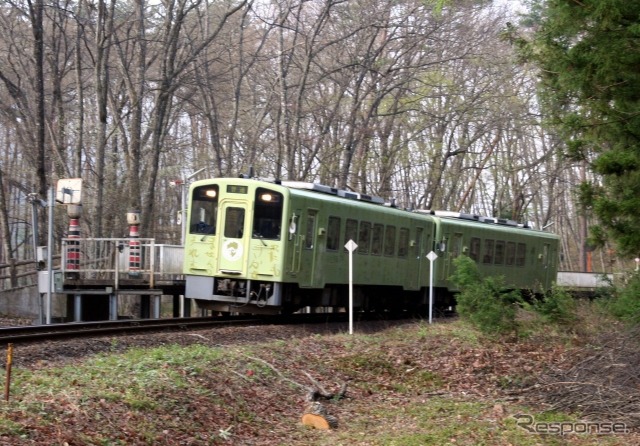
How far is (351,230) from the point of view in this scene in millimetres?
19984

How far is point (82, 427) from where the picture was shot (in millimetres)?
7484

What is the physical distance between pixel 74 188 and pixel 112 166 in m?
16.3

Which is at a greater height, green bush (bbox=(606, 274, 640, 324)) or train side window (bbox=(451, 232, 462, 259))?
train side window (bbox=(451, 232, 462, 259))

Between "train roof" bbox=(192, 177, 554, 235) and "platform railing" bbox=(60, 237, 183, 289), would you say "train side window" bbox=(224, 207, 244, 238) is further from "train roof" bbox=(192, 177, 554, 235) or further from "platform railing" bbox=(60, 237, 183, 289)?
"platform railing" bbox=(60, 237, 183, 289)

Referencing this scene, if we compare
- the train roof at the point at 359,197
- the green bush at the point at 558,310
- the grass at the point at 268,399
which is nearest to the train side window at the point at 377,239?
the train roof at the point at 359,197

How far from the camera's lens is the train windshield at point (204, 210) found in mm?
18609

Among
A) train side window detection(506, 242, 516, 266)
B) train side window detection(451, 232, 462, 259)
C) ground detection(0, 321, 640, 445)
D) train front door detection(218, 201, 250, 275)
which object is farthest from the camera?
train side window detection(506, 242, 516, 266)

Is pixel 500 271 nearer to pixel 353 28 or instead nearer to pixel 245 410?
pixel 353 28

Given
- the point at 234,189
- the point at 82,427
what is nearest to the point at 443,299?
the point at 234,189

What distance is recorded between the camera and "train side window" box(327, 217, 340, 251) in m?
19.1

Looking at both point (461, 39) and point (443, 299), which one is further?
point (461, 39)

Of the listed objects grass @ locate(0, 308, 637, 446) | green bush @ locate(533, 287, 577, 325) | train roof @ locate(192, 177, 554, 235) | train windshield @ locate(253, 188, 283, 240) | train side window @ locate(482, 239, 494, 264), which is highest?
train roof @ locate(192, 177, 554, 235)

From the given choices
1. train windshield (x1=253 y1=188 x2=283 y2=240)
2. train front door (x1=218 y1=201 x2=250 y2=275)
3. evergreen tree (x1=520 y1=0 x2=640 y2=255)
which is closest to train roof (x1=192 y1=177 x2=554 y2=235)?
train windshield (x1=253 y1=188 x2=283 y2=240)

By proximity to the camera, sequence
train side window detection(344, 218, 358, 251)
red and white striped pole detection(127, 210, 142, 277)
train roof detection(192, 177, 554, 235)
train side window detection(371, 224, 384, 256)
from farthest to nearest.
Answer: red and white striped pole detection(127, 210, 142, 277)
train side window detection(371, 224, 384, 256)
train side window detection(344, 218, 358, 251)
train roof detection(192, 177, 554, 235)
